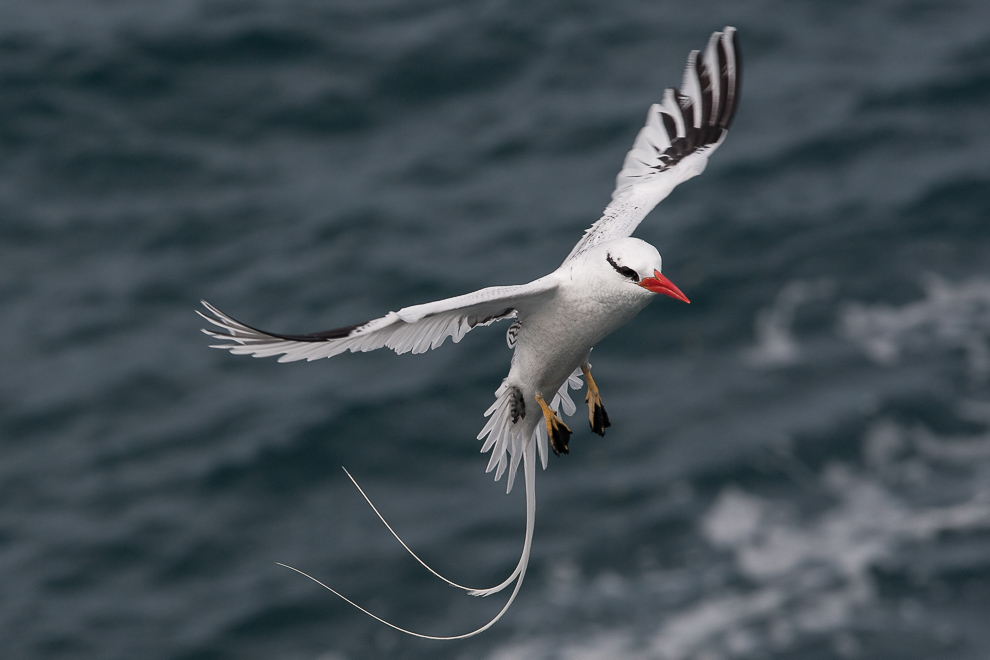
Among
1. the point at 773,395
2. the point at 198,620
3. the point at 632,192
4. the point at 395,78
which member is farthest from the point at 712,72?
the point at 395,78

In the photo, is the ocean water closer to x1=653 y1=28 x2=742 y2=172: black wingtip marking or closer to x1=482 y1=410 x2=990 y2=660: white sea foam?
x1=482 y1=410 x2=990 y2=660: white sea foam

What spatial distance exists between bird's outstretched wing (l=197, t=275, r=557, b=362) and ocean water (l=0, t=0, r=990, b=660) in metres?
11.5

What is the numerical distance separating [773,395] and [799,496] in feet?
6.36

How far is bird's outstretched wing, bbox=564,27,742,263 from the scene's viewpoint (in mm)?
13797

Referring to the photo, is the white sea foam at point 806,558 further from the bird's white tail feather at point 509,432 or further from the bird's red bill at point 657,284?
the bird's red bill at point 657,284

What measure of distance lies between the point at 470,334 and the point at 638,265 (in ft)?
47.6

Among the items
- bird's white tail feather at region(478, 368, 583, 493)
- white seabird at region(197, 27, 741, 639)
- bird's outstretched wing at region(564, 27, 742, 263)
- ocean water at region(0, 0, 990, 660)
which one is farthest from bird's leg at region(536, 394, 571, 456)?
ocean water at region(0, 0, 990, 660)

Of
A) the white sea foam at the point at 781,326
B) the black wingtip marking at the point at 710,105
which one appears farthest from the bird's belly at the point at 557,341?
the white sea foam at the point at 781,326

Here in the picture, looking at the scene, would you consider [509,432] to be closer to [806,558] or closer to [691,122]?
[691,122]

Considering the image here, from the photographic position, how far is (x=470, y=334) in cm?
2458

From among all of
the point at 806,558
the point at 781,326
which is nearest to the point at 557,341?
the point at 806,558

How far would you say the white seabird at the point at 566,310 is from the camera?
1034cm

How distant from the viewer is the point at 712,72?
1443 cm

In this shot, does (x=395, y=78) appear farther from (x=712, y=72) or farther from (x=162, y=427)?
(x=712, y=72)
